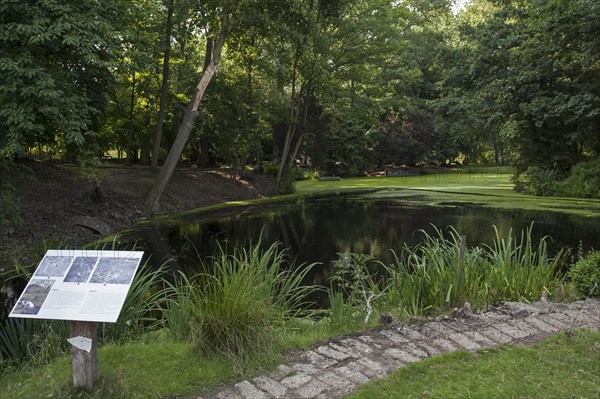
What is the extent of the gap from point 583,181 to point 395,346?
17167 mm

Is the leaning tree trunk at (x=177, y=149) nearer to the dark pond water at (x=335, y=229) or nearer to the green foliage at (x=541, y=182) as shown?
the dark pond water at (x=335, y=229)

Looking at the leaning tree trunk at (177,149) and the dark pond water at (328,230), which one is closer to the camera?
the dark pond water at (328,230)

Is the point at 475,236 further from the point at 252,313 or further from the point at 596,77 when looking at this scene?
the point at 596,77

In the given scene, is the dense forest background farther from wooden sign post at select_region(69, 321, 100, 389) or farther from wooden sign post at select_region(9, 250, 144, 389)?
wooden sign post at select_region(69, 321, 100, 389)

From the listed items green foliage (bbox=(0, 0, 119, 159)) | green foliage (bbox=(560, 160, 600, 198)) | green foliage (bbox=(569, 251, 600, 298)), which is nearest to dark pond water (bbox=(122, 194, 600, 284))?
green foliage (bbox=(0, 0, 119, 159))

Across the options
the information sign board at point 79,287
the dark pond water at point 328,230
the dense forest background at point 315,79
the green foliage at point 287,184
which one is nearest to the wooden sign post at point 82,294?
the information sign board at point 79,287

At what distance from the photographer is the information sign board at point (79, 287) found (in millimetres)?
2576

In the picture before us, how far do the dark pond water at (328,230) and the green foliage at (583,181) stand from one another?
184 inches

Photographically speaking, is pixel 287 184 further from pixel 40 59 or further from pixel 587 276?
pixel 587 276

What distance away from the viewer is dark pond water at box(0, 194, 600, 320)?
9.16 meters

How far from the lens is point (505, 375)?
304cm

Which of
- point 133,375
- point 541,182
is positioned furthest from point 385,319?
point 541,182

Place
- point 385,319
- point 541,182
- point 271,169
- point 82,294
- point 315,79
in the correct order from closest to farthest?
point 82,294 → point 385,319 → point 541,182 → point 315,79 → point 271,169

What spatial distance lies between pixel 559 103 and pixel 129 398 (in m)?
16.8
